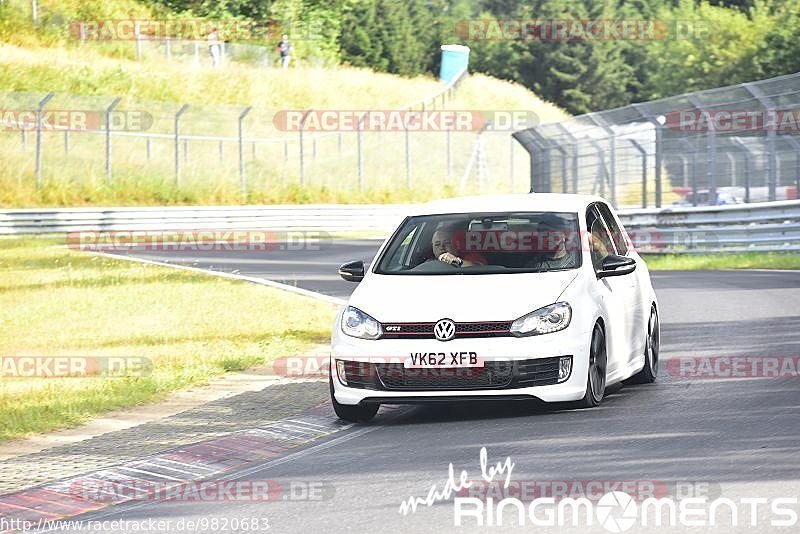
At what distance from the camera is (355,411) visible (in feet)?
35.0

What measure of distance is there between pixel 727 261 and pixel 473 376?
19.2 m

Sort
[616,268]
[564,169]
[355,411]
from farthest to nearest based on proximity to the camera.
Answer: [564,169]
[616,268]
[355,411]

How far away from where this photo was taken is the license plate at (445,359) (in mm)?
10055

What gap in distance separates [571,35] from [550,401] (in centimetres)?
10121

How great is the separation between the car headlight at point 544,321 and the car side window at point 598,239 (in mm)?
1000

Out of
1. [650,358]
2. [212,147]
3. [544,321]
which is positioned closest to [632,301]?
[650,358]

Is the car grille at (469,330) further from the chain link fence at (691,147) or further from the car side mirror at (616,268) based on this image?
the chain link fence at (691,147)

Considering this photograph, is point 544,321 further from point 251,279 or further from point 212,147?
point 212,147

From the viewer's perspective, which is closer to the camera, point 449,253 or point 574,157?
point 449,253

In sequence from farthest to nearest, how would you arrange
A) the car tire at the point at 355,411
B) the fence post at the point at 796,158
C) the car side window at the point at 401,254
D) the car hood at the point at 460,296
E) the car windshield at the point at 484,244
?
the fence post at the point at 796,158
the car side window at the point at 401,254
the car windshield at the point at 484,244
the car tire at the point at 355,411
the car hood at the point at 460,296

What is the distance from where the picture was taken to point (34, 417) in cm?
1152

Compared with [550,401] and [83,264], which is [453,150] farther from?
[550,401]

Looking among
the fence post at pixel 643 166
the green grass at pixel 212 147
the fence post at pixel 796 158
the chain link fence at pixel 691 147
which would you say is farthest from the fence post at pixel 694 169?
the green grass at pixel 212 147

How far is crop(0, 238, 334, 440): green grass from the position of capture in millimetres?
12641
